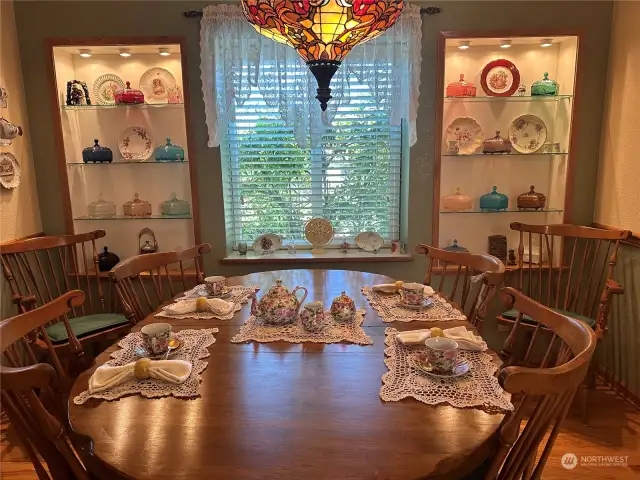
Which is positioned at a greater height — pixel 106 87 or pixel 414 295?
pixel 106 87

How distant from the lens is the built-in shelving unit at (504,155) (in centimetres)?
292

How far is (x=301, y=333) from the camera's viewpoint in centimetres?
156

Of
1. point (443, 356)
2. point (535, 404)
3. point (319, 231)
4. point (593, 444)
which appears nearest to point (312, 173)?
point (319, 231)

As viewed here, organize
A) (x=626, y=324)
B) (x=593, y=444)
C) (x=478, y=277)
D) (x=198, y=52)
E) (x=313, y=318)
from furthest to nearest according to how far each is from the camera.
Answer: (x=198, y=52) < (x=626, y=324) < (x=593, y=444) < (x=478, y=277) < (x=313, y=318)

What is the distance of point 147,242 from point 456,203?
2.16 meters

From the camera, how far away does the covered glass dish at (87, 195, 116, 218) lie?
307 cm

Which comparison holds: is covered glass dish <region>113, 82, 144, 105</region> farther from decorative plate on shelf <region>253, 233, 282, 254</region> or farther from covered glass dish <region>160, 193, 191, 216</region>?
decorative plate on shelf <region>253, 233, 282, 254</region>

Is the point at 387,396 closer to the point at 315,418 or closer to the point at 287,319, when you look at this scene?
the point at 315,418

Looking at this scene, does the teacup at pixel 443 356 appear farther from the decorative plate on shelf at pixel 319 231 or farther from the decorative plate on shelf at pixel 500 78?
the decorative plate on shelf at pixel 500 78

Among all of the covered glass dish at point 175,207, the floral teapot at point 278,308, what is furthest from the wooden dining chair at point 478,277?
the covered glass dish at point 175,207

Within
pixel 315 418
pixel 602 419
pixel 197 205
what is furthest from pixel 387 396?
pixel 197 205

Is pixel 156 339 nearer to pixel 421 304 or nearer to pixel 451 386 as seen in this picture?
pixel 451 386

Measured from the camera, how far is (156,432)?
101 centimetres

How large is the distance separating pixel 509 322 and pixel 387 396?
1.67 metres
